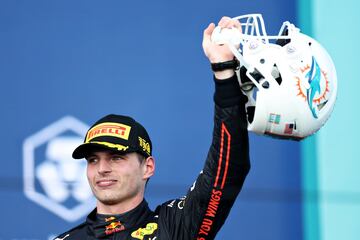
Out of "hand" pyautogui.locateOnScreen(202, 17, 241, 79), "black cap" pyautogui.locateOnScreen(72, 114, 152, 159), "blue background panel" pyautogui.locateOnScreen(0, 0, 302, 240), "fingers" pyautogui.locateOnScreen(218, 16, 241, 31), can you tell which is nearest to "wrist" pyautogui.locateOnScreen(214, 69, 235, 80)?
"hand" pyautogui.locateOnScreen(202, 17, 241, 79)

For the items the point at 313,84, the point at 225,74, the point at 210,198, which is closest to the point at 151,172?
the point at 210,198

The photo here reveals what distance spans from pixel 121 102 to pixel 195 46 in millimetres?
337

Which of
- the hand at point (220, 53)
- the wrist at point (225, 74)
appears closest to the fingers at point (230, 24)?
the hand at point (220, 53)

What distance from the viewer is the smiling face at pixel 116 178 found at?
219 cm

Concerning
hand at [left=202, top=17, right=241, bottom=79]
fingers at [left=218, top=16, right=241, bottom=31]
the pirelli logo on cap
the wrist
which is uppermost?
fingers at [left=218, top=16, right=241, bottom=31]

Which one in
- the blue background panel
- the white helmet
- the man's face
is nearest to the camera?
the white helmet

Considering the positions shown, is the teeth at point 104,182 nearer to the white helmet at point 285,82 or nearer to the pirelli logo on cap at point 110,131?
the pirelli logo on cap at point 110,131

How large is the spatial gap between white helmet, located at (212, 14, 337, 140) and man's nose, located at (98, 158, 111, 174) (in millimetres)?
395

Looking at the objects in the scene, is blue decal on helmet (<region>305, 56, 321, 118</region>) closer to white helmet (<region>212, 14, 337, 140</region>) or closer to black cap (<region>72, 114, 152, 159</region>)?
white helmet (<region>212, 14, 337, 140</region>)

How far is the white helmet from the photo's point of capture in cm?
196

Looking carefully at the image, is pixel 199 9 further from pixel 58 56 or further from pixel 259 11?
pixel 58 56

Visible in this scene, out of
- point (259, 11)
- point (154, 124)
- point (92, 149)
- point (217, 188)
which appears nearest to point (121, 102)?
point (154, 124)

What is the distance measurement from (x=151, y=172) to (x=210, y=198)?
0.92 ft

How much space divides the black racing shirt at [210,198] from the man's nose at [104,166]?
11 centimetres
